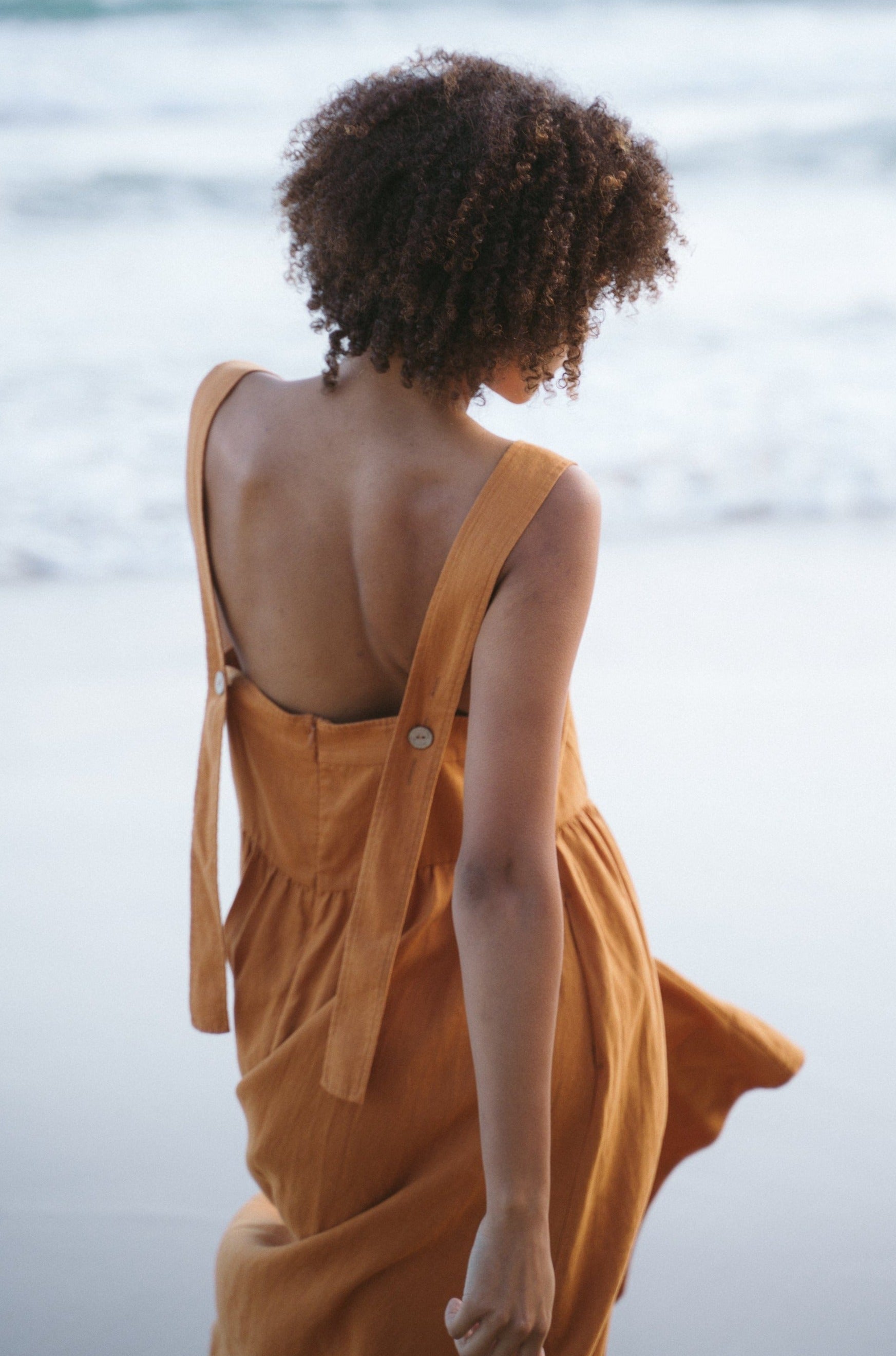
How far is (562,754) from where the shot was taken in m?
0.97

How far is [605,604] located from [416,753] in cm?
255

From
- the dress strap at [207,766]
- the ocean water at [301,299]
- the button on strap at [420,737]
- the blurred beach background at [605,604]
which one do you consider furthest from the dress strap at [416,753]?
the ocean water at [301,299]

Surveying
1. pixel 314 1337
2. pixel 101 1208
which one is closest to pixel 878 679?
pixel 101 1208

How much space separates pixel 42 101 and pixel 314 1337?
23.1ft

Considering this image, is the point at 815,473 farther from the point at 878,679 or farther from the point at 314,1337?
the point at 314,1337

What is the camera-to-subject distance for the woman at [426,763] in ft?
→ 2.45

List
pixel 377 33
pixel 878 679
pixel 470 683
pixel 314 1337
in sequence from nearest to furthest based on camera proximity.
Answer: pixel 470 683, pixel 314 1337, pixel 878 679, pixel 377 33

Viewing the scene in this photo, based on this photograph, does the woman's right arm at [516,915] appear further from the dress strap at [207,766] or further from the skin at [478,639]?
the dress strap at [207,766]

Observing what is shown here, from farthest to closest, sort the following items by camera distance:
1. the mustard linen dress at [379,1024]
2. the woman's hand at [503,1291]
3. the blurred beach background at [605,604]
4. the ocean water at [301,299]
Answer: the ocean water at [301,299] → the blurred beach background at [605,604] → the mustard linen dress at [379,1024] → the woman's hand at [503,1291]

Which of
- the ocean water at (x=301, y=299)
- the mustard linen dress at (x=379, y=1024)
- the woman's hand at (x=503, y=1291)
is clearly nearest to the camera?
the woman's hand at (x=503, y=1291)

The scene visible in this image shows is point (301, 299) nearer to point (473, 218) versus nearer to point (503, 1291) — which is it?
point (473, 218)

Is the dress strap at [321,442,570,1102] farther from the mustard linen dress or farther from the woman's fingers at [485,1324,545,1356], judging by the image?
the woman's fingers at [485,1324,545,1356]

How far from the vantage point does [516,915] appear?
738 millimetres

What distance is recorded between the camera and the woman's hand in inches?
28.5
